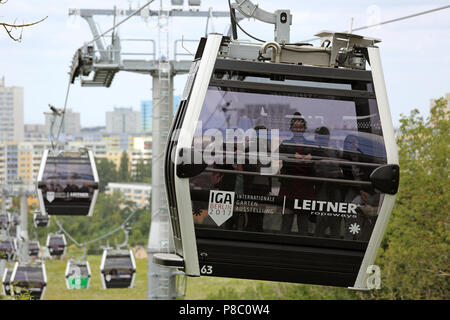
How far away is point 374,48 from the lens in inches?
290

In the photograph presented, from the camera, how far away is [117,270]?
33.9 m

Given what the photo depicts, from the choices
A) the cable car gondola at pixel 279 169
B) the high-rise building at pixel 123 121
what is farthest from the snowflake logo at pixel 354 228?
the high-rise building at pixel 123 121

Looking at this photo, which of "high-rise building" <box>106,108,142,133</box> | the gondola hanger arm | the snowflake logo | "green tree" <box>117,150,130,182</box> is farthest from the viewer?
"high-rise building" <box>106,108,142,133</box>

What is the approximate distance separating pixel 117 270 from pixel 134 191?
7403 cm

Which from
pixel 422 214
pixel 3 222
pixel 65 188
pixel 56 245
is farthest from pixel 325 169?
pixel 56 245

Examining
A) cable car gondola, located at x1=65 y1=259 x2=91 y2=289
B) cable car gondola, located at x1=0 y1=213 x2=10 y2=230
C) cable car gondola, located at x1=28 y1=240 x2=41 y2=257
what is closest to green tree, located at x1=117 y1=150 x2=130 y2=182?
cable car gondola, located at x1=28 y1=240 x2=41 y2=257

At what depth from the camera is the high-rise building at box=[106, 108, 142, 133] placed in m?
149

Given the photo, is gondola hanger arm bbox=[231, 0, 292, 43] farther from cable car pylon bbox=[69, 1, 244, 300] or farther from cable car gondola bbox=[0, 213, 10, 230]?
cable car gondola bbox=[0, 213, 10, 230]

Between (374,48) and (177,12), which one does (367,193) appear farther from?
(177,12)

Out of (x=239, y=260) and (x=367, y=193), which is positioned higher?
(x=367, y=193)

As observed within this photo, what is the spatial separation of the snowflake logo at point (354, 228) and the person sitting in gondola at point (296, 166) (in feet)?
1.24

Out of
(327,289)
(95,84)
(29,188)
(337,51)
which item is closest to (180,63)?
(95,84)

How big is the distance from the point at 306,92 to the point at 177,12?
47.6 feet

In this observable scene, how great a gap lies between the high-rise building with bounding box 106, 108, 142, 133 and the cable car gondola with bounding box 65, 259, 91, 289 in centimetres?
10619
